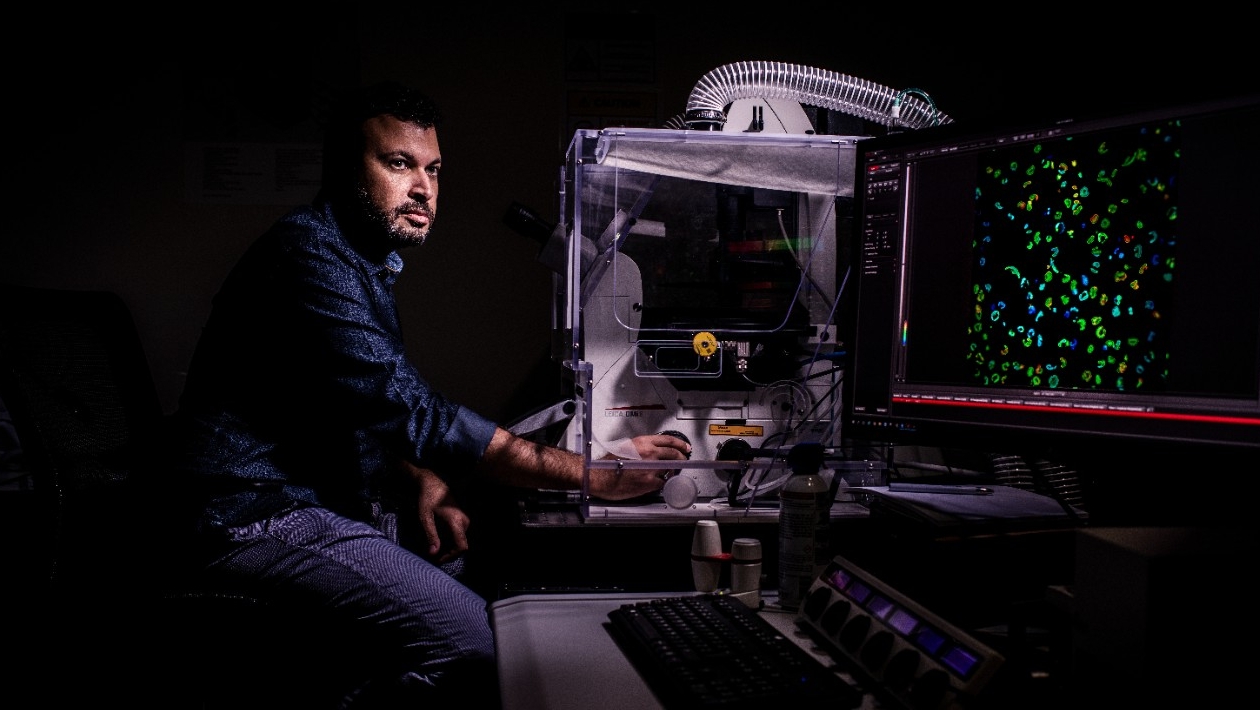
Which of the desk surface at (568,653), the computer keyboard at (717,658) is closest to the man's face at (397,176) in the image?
the desk surface at (568,653)

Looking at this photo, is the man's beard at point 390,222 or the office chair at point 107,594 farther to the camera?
the man's beard at point 390,222

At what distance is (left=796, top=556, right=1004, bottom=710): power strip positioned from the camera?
68 cm

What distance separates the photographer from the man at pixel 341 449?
139cm

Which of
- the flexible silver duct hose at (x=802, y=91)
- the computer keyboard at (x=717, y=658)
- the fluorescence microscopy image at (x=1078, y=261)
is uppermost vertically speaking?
the flexible silver duct hose at (x=802, y=91)

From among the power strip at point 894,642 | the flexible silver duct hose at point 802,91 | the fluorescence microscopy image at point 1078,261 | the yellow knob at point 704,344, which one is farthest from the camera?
the flexible silver duct hose at point 802,91

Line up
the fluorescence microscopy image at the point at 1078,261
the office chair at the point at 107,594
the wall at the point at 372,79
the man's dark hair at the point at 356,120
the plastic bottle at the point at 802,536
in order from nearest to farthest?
the fluorescence microscopy image at the point at 1078,261
the plastic bottle at the point at 802,536
the office chair at the point at 107,594
the man's dark hair at the point at 356,120
the wall at the point at 372,79

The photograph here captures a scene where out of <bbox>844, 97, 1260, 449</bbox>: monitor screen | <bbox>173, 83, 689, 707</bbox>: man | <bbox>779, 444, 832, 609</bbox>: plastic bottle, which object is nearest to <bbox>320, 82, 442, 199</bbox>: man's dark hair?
<bbox>173, 83, 689, 707</bbox>: man

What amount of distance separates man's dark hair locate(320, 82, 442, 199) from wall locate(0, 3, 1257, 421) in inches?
22.3

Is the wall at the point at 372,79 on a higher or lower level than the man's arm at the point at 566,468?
higher

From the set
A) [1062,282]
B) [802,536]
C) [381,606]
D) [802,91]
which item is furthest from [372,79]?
[1062,282]

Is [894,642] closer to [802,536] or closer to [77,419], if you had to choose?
[802,536]

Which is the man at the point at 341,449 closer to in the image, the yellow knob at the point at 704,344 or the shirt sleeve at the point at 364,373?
the shirt sleeve at the point at 364,373

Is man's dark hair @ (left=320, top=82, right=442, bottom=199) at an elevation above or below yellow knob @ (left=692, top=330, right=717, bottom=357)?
above

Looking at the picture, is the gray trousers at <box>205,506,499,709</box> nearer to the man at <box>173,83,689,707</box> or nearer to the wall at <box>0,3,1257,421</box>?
the man at <box>173,83,689,707</box>
